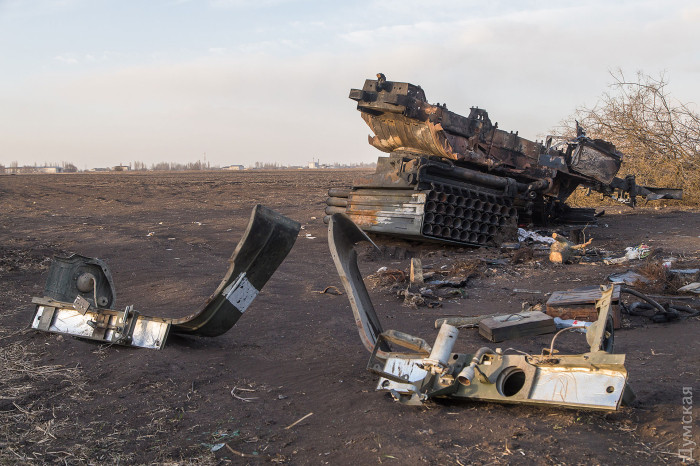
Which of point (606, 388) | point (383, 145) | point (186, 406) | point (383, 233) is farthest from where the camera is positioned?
point (383, 145)

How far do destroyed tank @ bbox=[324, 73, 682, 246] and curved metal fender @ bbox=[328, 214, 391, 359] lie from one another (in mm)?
6309

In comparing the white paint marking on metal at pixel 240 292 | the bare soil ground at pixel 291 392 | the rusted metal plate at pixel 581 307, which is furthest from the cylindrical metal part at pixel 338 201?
the white paint marking on metal at pixel 240 292

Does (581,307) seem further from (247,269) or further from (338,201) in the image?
(338,201)

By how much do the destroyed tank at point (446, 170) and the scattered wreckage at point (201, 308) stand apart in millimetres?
6359

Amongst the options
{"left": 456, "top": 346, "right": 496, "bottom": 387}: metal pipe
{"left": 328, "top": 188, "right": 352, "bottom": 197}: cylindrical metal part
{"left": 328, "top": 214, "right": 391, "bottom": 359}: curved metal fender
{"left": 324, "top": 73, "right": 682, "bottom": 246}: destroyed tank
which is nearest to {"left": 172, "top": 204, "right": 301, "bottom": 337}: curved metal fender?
{"left": 328, "top": 214, "right": 391, "bottom": 359}: curved metal fender

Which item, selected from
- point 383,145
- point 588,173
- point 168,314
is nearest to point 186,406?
point 168,314

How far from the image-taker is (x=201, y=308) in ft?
16.2

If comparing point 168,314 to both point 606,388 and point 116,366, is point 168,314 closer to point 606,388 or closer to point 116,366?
point 116,366

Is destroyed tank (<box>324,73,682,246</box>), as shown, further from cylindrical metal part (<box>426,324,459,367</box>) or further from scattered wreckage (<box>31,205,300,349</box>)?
cylindrical metal part (<box>426,324,459,367</box>)

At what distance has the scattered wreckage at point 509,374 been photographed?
3.20 meters

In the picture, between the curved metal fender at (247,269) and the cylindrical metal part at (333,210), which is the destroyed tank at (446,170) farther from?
the curved metal fender at (247,269)

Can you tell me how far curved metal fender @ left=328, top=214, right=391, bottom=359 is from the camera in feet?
14.6

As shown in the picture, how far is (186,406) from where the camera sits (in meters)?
3.86

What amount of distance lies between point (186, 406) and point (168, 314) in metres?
3.06
